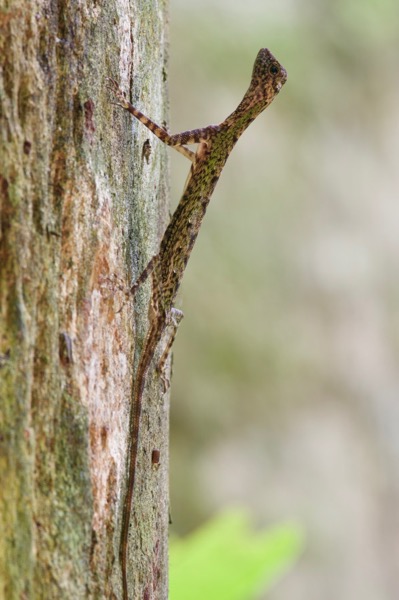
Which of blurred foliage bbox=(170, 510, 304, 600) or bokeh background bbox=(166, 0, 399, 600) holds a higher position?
bokeh background bbox=(166, 0, 399, 600)

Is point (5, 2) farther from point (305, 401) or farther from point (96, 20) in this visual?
point (305, 401)

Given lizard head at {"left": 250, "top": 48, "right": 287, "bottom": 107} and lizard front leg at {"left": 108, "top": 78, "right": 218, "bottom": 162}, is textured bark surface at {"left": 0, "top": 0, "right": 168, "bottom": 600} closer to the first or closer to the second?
lizard front leg at {"left": 108, "top": 78, "right": 218, "bottom": 162}

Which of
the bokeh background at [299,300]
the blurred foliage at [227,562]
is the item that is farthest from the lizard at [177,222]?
the bokeh background at [299,300]

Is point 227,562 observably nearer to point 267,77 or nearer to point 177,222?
point 177,222

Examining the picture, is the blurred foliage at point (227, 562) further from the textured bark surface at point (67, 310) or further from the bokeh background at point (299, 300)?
the textured bark surface at point (67, 310)

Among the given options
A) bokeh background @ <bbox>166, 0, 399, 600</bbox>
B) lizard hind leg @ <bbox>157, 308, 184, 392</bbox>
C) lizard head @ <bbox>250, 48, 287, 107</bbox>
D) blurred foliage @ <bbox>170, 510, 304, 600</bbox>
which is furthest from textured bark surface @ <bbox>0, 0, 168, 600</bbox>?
bokeh background @ <bbox>166, 0, 399, 600</bbox>

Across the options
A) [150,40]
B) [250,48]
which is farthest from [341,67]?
[150,40]
